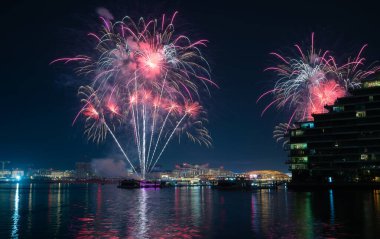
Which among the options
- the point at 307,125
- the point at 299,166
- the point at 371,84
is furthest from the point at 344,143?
the point at 371,84

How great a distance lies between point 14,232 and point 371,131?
95.4m

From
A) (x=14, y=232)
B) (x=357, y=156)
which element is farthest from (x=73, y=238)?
(x=357, y=156)

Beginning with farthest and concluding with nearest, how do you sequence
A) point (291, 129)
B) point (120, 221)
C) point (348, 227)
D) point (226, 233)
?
point (291, 129) < point (120, 221) < point (348, 227) < point (226, 233)

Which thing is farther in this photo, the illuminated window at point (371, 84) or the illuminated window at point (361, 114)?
the illuminated window at point (371, 84)

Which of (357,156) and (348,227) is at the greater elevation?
(357,156)

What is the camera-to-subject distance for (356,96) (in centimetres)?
11319

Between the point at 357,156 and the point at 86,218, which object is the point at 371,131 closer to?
the point at 357,156

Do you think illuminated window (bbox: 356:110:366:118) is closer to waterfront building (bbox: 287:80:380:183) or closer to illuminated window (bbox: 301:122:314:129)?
waterfront building (bbox: 287:80:380:183)

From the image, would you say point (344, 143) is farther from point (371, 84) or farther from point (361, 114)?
point (371, 84)

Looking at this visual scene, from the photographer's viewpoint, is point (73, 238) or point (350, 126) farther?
point (350, 126)

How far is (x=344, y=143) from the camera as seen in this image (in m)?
113

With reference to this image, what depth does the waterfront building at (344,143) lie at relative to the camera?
109 m

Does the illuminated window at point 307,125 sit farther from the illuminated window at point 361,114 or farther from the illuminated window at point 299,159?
the illuminated window at point 361,114

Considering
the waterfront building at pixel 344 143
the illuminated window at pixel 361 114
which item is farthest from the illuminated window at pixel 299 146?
the illuminated window at pixel 361 114
